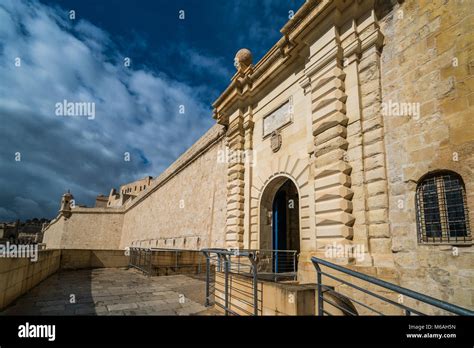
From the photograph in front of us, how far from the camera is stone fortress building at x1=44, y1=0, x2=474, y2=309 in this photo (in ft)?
13.2

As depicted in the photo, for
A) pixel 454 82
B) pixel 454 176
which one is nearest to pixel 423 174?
pixel 454 176

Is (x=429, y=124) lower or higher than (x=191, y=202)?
higher

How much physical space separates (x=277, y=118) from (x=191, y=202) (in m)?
9.11

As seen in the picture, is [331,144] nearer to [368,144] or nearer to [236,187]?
[368,144]

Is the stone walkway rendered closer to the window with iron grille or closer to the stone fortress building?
the stone fortress building

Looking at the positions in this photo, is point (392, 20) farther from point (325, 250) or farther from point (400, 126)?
point (325, 250)

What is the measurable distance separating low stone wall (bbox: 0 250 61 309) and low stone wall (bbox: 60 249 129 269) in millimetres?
3533

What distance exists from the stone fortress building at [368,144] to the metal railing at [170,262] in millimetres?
2750

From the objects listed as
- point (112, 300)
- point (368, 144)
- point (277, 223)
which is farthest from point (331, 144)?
point (112, 300)

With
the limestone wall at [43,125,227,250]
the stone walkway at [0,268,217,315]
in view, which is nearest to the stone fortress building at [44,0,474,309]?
the stone walkway at [0,268,217,315]

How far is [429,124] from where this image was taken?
14.3 feet
